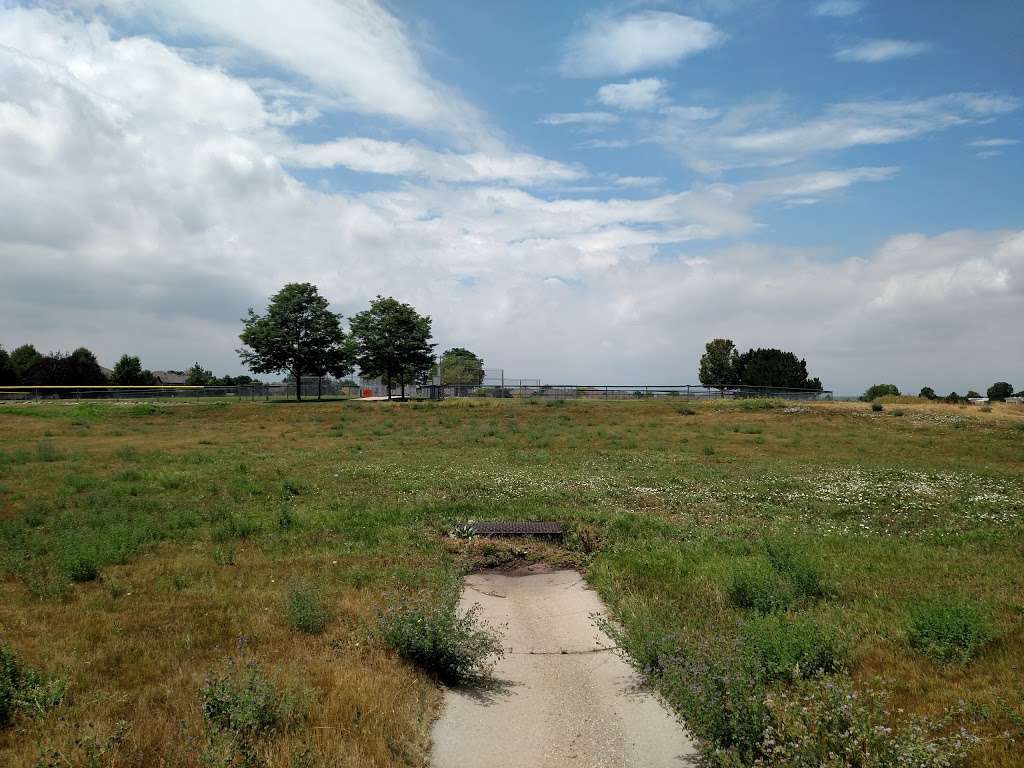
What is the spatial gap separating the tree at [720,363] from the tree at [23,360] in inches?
4424

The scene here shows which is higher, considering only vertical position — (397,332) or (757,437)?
(397,332)

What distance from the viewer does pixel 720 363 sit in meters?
138

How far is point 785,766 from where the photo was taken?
482cm

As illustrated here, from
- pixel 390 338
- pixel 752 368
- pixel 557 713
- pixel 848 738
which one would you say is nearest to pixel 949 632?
pixel 848 738

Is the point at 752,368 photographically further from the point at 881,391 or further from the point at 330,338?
the point at 330,338

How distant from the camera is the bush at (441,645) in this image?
727cm

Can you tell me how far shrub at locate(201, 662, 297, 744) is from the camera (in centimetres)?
543

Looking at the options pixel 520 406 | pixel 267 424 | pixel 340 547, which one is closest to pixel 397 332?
pixel 520 406

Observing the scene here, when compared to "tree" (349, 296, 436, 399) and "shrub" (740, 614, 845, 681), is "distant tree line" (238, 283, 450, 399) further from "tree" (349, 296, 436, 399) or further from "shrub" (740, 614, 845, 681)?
"shrub" (740, 614, 845, 681)

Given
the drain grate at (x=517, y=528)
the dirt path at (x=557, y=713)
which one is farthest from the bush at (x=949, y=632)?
the drain grate at (x=517, y=528)

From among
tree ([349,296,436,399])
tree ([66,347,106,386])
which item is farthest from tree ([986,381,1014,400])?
tree ([66,347,106,386])

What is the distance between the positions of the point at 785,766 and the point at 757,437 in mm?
33650

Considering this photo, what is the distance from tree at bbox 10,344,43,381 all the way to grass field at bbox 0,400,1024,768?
87.1 m

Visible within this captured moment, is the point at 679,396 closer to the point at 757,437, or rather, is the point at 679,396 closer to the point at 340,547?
the point at 757,437
